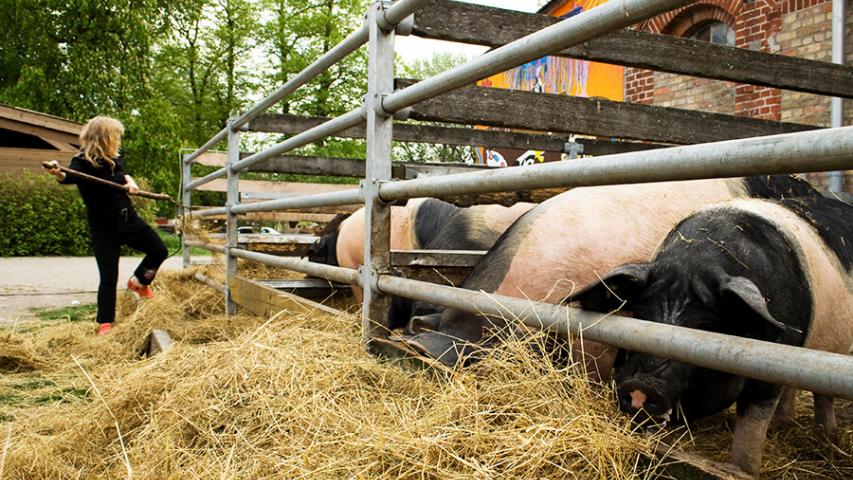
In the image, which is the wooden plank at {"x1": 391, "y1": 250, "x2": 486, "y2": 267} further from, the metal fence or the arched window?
the arched window

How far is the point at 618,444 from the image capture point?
1.77 m

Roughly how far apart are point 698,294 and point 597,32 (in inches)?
33.1

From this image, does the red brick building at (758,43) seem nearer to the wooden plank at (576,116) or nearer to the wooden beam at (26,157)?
the wooden plank at (576,116)

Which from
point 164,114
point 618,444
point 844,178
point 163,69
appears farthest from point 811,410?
point 163,69

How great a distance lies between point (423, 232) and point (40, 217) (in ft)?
50.7

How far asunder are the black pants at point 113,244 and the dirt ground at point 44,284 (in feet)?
2.85

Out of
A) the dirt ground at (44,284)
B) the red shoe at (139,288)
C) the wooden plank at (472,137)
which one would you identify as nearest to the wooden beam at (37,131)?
the dirt ground at (44,284)

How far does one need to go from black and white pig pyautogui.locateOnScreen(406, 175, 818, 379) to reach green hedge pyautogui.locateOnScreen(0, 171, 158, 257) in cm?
1500

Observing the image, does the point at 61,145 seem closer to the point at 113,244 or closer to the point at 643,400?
the point at 113,244

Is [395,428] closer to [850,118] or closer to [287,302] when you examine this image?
[287,302]

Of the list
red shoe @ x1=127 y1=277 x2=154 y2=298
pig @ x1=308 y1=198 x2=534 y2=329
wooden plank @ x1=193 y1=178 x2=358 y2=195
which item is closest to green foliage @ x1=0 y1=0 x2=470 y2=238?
wooden plank @ x1=193 y1=178 x2=358 y2=195

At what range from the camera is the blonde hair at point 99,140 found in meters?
5.84

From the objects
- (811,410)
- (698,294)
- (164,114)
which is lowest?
(811,410)

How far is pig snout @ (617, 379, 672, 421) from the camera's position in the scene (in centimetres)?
209
